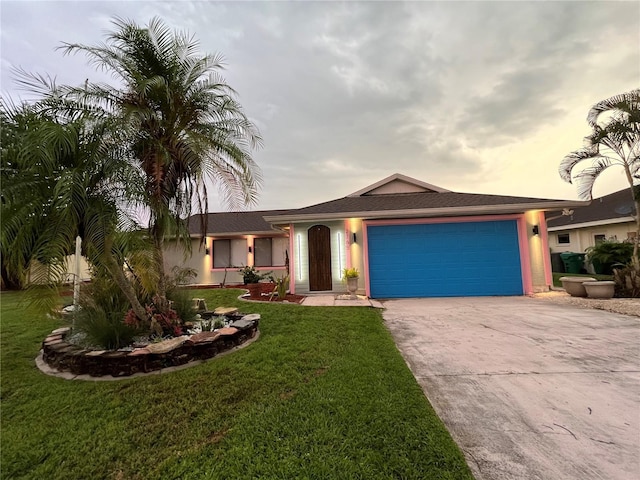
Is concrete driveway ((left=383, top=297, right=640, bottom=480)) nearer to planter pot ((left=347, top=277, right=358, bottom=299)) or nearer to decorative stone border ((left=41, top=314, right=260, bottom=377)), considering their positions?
decorative stone border ((left=41, top=314, right=260, bottom=377))

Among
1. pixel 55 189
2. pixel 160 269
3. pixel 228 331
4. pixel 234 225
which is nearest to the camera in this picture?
pixel 55 189

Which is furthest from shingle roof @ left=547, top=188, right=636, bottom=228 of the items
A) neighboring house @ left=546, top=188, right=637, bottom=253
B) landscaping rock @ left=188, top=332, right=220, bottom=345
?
landscaping rock @ left=188, top=332, right=220, bottom=345

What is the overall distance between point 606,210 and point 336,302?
18584 millimetres

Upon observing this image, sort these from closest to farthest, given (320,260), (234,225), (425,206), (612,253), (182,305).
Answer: (182,305)
(425,206)
(320,260)
(612,253)
(234,225)

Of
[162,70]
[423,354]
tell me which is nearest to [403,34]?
[162,70]

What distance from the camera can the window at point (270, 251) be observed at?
13.7m

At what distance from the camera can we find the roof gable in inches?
479

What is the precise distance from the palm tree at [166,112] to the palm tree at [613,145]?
10962 millimetres

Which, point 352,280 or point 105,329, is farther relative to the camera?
point 352,280

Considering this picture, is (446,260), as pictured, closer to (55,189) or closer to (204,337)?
(204,337)

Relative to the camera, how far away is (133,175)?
3.85 m

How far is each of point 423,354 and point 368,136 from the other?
36.5 ft

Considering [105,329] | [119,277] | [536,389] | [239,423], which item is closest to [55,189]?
[119,277]

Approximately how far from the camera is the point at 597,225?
49.8 ft
